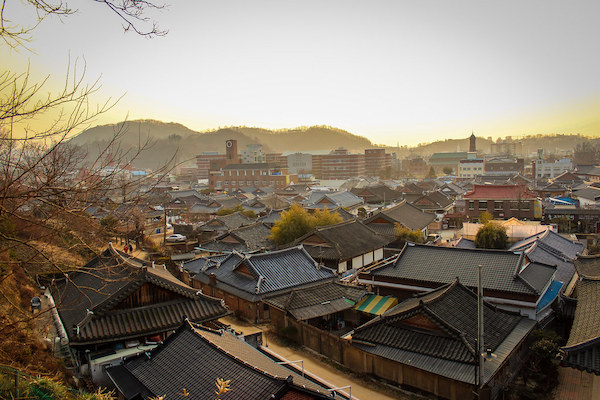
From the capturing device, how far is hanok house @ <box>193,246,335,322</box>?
19.2 m

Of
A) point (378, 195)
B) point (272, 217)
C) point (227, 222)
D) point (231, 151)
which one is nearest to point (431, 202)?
point (378, 195)

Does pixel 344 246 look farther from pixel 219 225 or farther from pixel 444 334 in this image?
pixel 219 225

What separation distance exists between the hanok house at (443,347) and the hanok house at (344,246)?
994 centimetres

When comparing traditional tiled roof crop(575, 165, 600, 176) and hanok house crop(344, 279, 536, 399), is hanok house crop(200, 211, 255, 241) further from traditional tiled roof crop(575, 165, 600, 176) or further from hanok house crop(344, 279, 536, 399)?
traditional tiled roof crop(575, 165, 600, 176)

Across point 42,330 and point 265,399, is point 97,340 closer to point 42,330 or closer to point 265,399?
point 42,330

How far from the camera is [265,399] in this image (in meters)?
8.07

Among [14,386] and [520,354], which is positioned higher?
[14,386]

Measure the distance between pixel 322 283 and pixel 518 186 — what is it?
113 ft

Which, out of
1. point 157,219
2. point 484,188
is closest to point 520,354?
point 484,188

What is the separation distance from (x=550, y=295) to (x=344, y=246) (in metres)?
11.5

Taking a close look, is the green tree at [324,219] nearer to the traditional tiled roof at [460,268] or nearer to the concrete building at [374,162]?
the traditional tiled roof at [460,268]

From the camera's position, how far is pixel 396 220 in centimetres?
3506

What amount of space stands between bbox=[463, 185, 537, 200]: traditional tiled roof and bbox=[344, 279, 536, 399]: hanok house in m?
33.6

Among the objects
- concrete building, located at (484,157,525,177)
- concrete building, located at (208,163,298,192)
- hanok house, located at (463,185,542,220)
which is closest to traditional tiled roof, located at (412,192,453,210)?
hanok house, located at (463,185,542,220)
